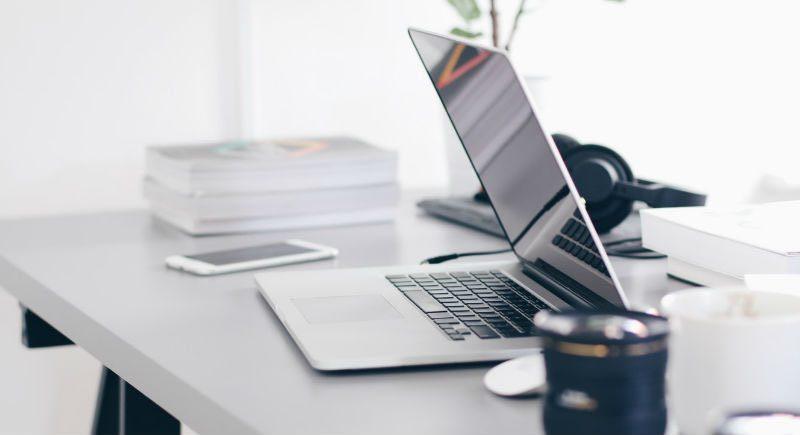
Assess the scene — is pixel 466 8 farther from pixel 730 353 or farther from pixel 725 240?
pixel 730 353

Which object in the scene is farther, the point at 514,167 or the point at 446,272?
the point at 446,272

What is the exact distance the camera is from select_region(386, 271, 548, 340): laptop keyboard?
0.82 m

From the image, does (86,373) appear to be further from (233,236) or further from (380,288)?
(380,288)

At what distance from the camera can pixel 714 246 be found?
0.99 meters

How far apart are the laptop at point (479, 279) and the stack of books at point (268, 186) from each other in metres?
0.36

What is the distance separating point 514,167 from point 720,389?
17.0 inches

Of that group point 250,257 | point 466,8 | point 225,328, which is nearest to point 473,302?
point 225,328

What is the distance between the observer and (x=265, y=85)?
1818 millimetres

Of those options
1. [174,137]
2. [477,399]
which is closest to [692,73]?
[174,137]

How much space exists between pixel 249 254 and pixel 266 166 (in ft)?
0.77

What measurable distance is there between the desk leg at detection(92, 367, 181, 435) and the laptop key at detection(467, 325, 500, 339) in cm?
64

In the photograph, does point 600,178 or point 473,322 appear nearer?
point 473,322

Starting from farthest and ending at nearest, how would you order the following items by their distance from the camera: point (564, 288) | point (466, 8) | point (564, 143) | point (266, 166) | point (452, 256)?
point (466, 8), point (266, 166), point (564, 143), point (452, 256), point (564, 288)

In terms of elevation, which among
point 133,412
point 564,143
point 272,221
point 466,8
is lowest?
point 133,412
